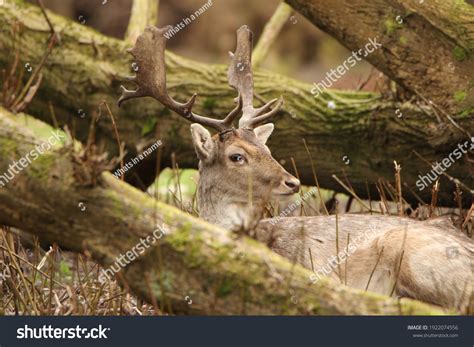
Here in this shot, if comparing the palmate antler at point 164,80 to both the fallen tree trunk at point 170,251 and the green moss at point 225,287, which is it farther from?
the green moss at point 225,287

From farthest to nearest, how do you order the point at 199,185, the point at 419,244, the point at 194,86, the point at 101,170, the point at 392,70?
1. the point at 194,86
2. the point at 392,70
3. the point at 199,185
4. the point at 419,244
5. the point at 101,170

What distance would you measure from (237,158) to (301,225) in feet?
1.98

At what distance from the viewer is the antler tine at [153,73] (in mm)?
6633

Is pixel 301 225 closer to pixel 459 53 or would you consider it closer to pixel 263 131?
pixel 263 131

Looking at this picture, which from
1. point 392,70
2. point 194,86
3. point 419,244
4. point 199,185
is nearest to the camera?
point 419,244

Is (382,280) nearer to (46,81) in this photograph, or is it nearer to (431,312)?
(431,312)

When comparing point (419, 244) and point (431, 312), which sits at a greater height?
point (419, 244)

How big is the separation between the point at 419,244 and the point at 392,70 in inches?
75.0

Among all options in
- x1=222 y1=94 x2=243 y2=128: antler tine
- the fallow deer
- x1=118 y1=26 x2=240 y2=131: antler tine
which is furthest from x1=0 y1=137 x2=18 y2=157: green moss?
x1=222 y1=94 x2=243 y2=128: antler tine

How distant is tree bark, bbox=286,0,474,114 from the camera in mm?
7445

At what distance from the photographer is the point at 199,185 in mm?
7004

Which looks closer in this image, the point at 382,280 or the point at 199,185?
the point at 382,280
